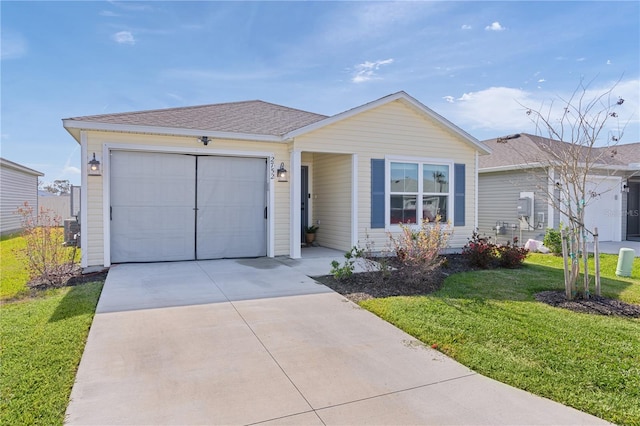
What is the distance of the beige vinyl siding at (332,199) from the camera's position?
9516mm

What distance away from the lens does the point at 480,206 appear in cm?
1470

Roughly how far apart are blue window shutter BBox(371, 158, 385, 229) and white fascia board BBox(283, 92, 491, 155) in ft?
4.23

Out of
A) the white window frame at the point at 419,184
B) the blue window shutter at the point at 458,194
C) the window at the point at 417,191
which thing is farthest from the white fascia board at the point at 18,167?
the blue window shutter at the point at 458,194

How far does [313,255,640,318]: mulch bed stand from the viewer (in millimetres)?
5023

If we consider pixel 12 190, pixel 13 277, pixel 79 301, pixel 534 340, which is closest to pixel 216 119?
pixel 13 277

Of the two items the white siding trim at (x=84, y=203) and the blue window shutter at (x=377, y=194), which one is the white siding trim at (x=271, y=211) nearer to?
the blue window shutter at (x=377, y=194)

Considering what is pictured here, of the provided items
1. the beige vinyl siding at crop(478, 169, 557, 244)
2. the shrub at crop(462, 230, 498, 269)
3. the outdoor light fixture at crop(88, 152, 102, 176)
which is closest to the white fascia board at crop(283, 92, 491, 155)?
the beige vinyl siding at crop(478, 169, 557, 244)

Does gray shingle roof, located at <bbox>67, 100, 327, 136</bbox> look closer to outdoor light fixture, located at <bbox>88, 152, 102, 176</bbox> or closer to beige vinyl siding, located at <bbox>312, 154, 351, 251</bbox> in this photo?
outdoor light fixture, located at <bbox>88, 152, 102, 176</bbox>

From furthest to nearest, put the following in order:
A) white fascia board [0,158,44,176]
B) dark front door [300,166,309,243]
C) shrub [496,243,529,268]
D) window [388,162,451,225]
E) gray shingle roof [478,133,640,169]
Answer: white fascia board [0,158,44,176], gray shingle roof [478,133,640,169], dark front door [300,166,309,243], window [388,162,451,225], shrub [496,243,529,268]

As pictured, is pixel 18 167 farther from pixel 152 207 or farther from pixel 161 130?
pixel 161 130

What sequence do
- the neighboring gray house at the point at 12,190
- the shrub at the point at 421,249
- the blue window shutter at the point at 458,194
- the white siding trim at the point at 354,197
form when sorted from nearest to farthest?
the shrub at the point at 421,249
the white siding trim at the point at 354,197
the blue window shutter at the point at 458,194
the neighboring gray house at the point at 12,190

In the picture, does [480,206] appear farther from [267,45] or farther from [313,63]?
[267,45]

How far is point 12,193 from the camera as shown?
728 inches

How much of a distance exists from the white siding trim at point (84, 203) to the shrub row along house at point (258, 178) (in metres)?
0.02
